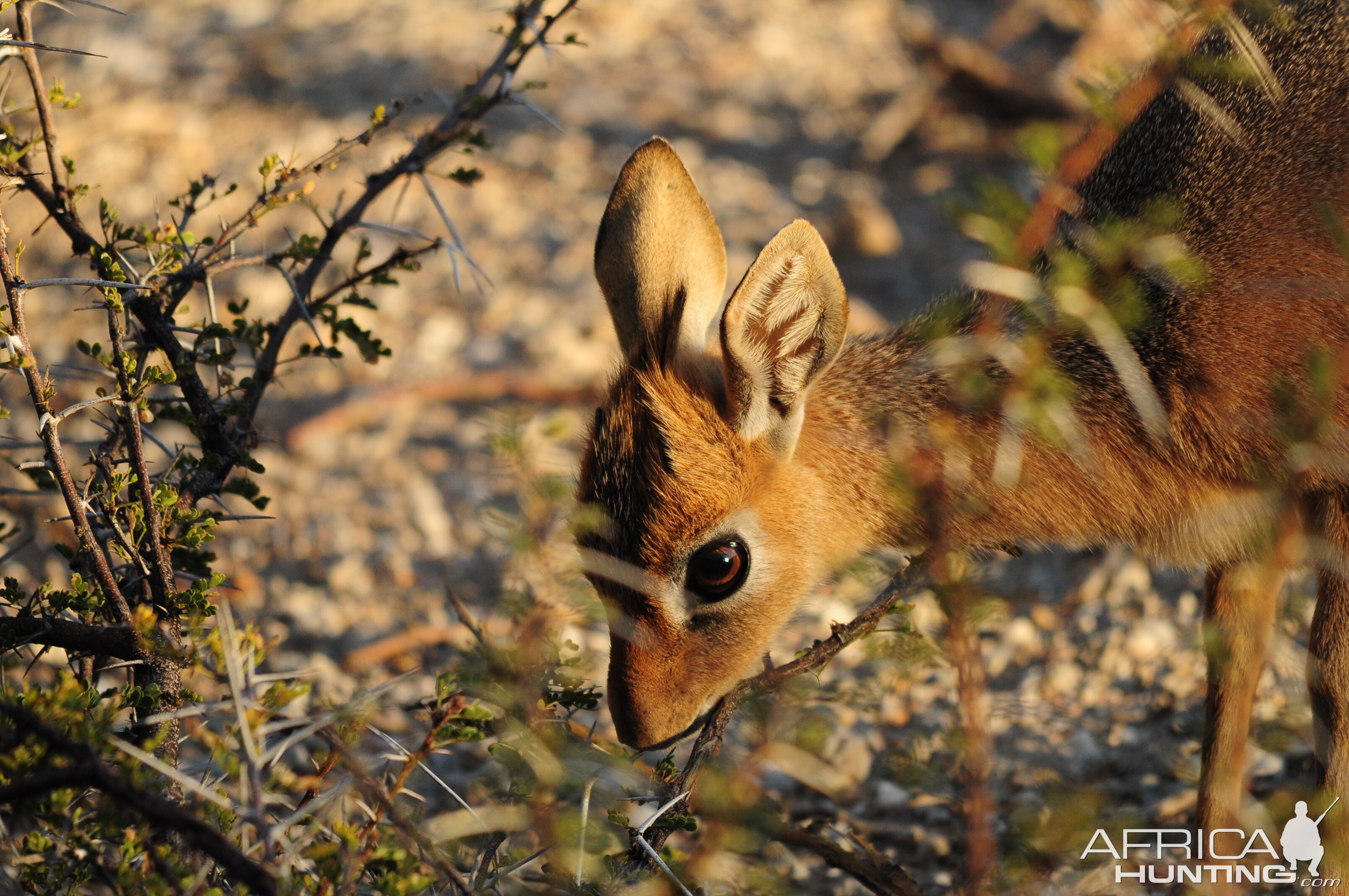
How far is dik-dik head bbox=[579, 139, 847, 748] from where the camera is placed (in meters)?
2.72

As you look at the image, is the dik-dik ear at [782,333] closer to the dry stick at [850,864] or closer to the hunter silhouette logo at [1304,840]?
the dry stick at [850,864]

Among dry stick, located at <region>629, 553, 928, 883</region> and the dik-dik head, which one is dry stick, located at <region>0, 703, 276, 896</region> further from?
the dik-dik head

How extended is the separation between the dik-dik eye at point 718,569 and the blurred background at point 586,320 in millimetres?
353

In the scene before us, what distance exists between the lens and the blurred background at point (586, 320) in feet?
10.6

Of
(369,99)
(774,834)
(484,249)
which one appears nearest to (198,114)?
(369,99)

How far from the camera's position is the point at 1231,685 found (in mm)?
3037

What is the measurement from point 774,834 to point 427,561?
243 cm

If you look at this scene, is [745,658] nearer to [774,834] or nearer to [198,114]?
[774,834]

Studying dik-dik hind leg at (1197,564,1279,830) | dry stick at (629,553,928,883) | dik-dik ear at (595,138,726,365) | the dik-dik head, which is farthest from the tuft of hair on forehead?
dik-dik hind leg at (1197,564,1279,830)


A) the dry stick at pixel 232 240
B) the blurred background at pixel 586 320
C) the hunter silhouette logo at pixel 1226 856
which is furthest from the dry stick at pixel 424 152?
the hunter silhouette logo at pixel 1226 856

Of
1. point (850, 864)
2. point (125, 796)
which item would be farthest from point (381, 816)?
point (850, 864)

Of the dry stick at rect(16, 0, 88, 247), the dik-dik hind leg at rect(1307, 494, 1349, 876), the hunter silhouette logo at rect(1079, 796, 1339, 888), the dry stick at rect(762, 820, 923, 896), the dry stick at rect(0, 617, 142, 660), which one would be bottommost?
the dry stick at rect(762, 820, 923, 896)

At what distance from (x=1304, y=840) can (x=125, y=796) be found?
286 centimetres

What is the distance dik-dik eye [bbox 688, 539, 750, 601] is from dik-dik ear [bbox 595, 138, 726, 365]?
1.77ft
